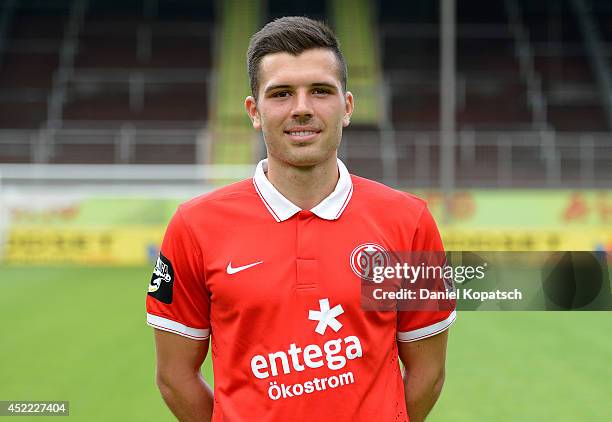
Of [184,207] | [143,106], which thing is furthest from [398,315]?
[143,106]

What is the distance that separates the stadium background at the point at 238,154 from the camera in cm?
586

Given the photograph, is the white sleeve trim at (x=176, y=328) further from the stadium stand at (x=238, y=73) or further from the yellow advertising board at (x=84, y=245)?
the stadium stand at (x=238, y=73)

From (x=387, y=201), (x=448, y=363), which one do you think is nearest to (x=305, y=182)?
(x=387, y=201)

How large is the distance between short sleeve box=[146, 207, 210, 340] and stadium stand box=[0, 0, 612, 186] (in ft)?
51.6

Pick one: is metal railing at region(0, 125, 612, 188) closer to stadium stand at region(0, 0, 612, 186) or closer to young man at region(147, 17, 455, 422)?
stadium stand at region(0, 0, 612, 186)

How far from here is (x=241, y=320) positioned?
76.3 inches

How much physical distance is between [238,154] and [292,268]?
17.3 m

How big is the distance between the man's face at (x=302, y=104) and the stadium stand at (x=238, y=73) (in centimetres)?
1580

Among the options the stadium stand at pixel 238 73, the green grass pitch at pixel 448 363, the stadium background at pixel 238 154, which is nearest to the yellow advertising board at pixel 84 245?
the stadium background at pixel 238 154

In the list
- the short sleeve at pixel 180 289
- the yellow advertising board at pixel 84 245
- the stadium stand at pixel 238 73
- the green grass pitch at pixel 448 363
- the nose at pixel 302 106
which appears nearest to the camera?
the nose at pixel 302 106

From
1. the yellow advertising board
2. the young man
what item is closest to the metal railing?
the yellow advertising board

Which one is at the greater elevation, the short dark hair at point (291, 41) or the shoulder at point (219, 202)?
the short dark hair at point (291, 41)

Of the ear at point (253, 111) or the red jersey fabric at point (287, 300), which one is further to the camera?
the ear at point (253, 111)

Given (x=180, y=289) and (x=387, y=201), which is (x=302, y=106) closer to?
(x=387, y=201)
